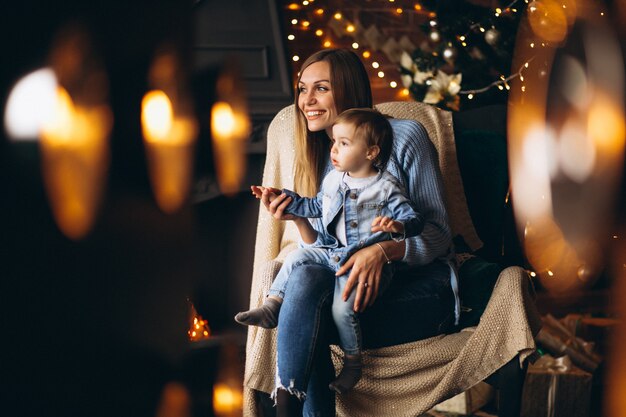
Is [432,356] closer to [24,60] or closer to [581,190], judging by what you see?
[24,60]

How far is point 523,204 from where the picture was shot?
219 cm

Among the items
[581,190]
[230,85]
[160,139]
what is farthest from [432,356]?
[581,190]

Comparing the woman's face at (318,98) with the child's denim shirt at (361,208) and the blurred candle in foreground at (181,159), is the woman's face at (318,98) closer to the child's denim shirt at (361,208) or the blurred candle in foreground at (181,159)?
the child's denim shirt at (361,208)

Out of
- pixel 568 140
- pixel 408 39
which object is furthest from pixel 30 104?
pixel 408 39

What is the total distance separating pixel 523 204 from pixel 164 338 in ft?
6.61

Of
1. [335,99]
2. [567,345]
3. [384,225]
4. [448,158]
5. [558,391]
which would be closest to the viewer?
[384,225]

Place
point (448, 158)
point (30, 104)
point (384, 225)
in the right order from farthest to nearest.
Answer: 1. point (448, 158)
2. point (384, 225)
3. point (30, 104)

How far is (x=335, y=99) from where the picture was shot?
164cm

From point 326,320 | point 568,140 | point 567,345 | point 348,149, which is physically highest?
point 568,140

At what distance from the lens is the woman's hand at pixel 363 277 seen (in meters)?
1.39

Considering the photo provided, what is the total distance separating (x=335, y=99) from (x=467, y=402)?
115 cm

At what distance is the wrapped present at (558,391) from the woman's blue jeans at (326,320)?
803 mm

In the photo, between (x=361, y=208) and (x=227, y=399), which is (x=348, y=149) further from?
(x=227, y=399)

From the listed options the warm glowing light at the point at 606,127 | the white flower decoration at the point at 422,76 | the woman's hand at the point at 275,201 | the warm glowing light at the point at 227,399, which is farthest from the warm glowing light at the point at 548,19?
the warm glowing light at the point at 227,399
